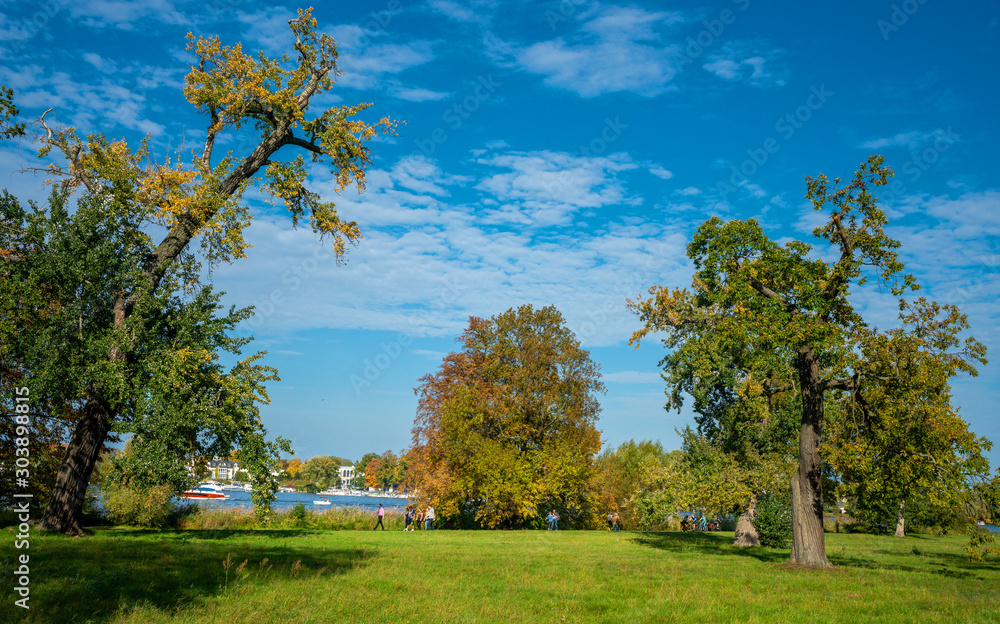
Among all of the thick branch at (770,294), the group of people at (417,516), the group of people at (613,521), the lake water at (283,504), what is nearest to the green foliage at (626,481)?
the group of people at (613,521)

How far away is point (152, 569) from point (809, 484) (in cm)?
1772

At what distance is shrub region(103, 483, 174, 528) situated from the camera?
22.6 metres

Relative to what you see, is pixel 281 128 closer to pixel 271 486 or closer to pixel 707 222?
pixel 271 486

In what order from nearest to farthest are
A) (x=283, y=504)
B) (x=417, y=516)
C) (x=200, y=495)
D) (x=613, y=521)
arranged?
(x=417, y=516), (x=613, y=521), (x=200, y=495), (x=283, y=504)

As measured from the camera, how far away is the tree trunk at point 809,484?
17808 millimetres

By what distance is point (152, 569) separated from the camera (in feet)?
37.5

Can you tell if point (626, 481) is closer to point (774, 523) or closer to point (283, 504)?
point (774, 523)

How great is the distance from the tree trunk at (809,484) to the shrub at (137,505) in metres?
22.2

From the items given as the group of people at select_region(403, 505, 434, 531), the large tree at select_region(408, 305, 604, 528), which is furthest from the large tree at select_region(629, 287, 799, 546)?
the group of people at select_region(403, 505, 434, 531)

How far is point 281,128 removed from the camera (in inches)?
842

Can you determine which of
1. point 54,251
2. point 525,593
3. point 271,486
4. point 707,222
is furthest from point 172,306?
point 707,222

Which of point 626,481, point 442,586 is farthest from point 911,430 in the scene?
point 626,481

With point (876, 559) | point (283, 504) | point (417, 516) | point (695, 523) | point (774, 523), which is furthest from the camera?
point (283, 504)

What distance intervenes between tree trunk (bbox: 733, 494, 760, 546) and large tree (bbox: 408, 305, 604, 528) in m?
9.22
